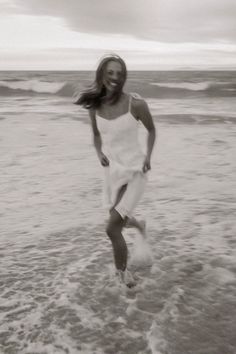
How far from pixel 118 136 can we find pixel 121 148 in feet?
0.34

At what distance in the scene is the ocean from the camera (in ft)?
10.9

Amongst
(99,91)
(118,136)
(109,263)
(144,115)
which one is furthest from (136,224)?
(99,91)

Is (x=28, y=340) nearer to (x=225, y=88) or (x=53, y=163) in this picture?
(x=53, y=163)

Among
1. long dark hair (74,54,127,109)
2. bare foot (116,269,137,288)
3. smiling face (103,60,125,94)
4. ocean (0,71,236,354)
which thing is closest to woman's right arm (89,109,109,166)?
long dark hair (74,54,127,109)

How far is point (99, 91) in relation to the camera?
150 inches

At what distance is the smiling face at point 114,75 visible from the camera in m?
3.67

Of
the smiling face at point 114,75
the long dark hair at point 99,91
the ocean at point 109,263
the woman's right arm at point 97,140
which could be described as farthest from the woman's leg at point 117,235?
the smiling face at point 114,75

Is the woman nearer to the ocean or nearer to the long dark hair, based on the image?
the long dark hair

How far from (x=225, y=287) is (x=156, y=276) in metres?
0.63

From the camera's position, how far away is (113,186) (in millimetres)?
3945

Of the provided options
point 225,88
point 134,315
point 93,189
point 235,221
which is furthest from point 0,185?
point 225,88

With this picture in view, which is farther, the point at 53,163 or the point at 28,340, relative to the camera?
the point at 53,163

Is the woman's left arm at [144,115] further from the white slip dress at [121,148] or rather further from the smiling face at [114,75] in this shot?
the smiling face at [114,75]

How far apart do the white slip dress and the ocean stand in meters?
0.90
